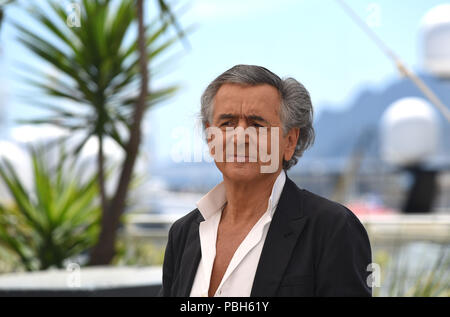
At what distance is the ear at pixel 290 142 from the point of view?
104 cm

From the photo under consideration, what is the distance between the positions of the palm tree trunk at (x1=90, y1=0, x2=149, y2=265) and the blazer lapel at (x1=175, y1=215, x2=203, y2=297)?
10.9 ft

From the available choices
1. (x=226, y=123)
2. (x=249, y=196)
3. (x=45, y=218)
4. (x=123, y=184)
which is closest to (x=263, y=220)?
(x=249, y=196)

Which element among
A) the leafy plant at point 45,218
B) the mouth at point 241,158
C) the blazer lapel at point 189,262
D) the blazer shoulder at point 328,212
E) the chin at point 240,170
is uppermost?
the mouth at point 241,158

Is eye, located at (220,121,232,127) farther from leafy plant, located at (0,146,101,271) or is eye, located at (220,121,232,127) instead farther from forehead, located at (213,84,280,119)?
leafy plant, located at (0,146,101,271)

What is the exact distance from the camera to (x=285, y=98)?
100cm

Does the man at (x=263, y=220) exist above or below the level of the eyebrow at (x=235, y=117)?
below

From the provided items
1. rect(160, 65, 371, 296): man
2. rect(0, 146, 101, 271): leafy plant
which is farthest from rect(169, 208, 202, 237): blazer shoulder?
rect(0, 146, 101, 271): leafy plant

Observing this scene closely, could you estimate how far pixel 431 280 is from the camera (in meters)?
2.74

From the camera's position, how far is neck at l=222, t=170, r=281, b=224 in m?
1.02

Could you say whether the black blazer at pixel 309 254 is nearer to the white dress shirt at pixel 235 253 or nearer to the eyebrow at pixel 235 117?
the white dress shirt at pixel 235 253

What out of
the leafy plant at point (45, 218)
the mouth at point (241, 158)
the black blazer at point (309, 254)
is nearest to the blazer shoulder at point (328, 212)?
the black blazer at point (309, 254)
